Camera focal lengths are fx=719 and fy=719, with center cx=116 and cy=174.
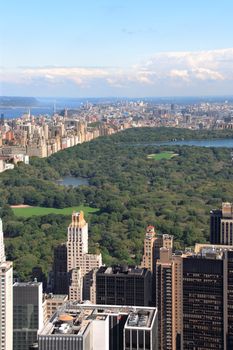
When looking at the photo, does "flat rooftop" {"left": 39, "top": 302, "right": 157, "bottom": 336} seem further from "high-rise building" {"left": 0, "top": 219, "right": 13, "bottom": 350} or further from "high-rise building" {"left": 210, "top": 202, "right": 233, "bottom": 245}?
"high-rise building" {"left": 210, "top": 202, "right": 233, "bottom": 245}

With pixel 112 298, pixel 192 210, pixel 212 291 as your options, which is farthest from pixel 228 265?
pixel 192 210

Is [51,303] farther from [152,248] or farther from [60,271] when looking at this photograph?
[152,248]

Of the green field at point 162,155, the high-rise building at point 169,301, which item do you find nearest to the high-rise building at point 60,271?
the high-rise building at point 169,301

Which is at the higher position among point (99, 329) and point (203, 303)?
point (99, 329)

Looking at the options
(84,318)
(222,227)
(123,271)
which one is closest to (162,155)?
(222,227)

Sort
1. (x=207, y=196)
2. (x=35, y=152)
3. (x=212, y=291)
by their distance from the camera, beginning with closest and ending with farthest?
(x=212, y=291)
(x=207, y=196)
(x=35, y=152)

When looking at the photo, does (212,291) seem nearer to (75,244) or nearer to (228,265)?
(228,265)
